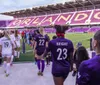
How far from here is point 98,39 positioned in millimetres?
2201

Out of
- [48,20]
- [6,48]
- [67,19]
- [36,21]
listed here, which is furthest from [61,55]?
[36,21]

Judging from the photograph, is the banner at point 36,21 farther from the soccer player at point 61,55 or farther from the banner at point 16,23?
the soccer player at point 61,55

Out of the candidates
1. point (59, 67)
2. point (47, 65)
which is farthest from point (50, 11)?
point (59, 67)

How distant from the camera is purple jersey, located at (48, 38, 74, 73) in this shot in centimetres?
509

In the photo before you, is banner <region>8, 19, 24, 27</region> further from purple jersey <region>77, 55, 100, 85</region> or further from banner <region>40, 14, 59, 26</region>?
purple jersey <region>77, 55, 100, 85</region>

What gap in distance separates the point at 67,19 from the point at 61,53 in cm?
6046

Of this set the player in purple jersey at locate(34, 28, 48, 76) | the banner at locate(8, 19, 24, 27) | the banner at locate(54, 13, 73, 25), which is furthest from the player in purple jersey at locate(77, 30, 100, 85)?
the banner at locate(8, 19, 24, 27)

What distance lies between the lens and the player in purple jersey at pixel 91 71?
2.18 m

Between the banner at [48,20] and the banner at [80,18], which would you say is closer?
the banner at [80,18]

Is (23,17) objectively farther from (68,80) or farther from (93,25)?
(68,80)

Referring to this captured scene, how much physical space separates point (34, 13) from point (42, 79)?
75.7 m

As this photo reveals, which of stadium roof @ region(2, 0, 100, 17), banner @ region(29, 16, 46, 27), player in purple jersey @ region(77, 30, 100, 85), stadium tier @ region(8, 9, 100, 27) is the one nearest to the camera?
player in purple jersey @ region(77, 30, 100, 85)

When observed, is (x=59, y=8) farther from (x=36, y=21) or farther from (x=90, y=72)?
(x=90, y=72)

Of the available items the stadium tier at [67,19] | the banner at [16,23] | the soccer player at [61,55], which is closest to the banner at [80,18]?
the stadium tier at [67,19]
